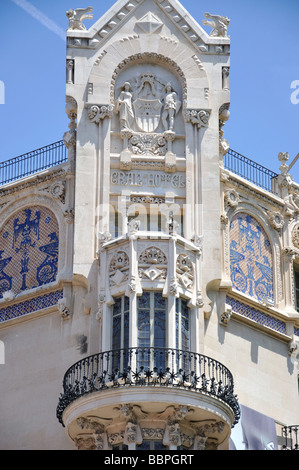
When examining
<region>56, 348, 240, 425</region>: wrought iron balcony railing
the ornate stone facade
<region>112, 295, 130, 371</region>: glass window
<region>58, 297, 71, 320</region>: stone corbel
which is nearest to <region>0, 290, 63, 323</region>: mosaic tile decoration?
the ornate stone facade

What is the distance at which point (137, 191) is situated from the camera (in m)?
37.6

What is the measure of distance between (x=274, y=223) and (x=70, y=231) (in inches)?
215

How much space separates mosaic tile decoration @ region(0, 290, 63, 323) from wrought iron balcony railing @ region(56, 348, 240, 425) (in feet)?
7.98

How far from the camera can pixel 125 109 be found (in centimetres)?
3816

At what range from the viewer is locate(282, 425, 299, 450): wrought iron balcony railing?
37.2 m

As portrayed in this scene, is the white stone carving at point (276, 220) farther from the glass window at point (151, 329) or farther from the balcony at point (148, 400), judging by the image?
the balcony at point (148, 400)

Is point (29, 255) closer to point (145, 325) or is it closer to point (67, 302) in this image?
point (67, 302)

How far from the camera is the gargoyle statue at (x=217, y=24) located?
3928 cm

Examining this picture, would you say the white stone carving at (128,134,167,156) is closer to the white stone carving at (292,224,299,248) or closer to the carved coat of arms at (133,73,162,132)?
the carved coat of arms at (133,73,162,132)

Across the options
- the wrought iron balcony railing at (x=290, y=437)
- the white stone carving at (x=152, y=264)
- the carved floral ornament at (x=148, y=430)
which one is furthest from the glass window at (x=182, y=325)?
the wrought iron balcony railing at (x=290, y=437)
